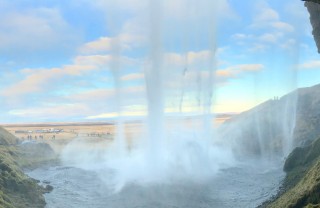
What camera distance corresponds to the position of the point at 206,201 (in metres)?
77.1

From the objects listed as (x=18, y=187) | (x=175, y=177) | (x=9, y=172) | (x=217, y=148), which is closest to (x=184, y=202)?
(x=175, y=177)

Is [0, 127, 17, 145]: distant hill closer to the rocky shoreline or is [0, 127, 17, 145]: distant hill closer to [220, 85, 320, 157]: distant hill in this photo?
[220, 85, 320, 157]: distant hill

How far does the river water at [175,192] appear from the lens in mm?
76375

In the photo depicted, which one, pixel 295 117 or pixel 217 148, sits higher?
pixel 295 117

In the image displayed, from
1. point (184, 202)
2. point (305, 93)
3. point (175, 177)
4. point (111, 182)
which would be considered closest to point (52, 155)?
point (111, 182)

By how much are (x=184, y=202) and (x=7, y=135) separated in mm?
116274

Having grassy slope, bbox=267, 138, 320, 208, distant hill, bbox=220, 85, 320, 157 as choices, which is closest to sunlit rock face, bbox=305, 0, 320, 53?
grassy slope, bbox=267, 138, 320, 208

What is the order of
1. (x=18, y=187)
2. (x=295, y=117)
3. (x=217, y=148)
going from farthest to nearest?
(x=295, y=117) → (x=217, y=148) → (x=18, y=187)

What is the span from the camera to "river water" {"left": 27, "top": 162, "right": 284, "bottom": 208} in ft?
251

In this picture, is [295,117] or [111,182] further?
[295,117]

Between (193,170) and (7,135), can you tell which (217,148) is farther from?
(7,135)

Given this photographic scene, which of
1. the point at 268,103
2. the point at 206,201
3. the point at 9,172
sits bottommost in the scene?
the point at 206,201

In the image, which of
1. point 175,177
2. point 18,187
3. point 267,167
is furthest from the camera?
point 267,167

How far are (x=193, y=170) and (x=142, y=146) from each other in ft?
62.2
